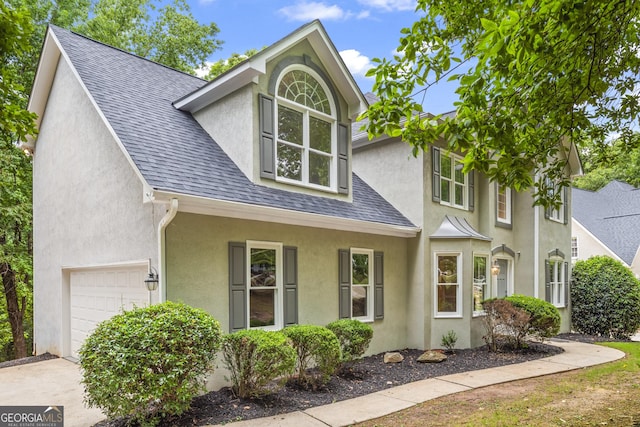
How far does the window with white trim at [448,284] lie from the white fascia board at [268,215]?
5.04ft

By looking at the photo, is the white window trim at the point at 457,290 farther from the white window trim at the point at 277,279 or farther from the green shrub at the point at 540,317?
the white window trim at the point at 277,279

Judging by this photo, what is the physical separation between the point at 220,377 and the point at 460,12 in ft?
21.4

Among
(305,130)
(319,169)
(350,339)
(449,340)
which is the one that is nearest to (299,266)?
(350,339)

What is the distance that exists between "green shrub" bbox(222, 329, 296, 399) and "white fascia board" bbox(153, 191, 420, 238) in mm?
1928

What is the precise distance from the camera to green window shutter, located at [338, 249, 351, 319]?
8.97 meters

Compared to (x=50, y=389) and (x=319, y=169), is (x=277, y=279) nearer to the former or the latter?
(x=319, y=169)

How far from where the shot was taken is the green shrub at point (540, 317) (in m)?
10.3

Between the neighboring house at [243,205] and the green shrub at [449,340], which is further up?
the neighboring house at [243,205]

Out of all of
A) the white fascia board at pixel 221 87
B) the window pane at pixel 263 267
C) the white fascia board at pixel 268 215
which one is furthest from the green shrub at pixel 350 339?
the white fascia board at pixel 221 87

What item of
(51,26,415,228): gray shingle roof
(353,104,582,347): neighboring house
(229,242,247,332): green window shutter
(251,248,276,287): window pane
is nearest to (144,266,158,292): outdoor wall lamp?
(229,242,247,332): green window shutter

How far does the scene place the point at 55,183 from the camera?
966 cm

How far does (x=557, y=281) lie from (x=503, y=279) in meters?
2.90

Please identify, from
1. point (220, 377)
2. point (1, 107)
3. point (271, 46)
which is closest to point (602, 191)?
point (271, 46)

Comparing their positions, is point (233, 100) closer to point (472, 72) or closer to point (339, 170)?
point (339, 170)
